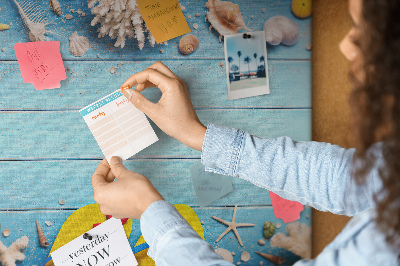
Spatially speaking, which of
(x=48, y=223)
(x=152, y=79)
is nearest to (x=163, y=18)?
(x=152, y=79)

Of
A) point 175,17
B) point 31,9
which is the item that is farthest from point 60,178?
point 175,17

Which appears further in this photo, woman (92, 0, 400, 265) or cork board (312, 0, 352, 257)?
cork board (312, 0, 352, 257)

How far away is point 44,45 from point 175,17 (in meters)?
0.38

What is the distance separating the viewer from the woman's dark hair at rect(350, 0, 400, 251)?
394 mm

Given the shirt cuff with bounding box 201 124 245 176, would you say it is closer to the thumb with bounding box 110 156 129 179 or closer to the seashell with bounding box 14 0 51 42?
the thumb with bounding box 110 156 129 179

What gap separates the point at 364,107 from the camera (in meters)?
0.43

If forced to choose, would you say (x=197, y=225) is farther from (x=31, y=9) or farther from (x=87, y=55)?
(x=31, y=9)

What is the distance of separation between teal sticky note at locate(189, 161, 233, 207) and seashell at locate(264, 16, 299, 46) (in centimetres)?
45

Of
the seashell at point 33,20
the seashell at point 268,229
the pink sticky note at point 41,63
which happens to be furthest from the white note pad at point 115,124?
the seashell at point 268,229

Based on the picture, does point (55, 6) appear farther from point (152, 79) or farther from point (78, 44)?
point (152, 79)

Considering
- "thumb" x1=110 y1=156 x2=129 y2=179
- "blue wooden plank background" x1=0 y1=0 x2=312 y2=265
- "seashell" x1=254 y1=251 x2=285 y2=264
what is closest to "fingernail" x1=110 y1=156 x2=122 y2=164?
"thumb" x1=110 y1=156 x2=129 y2=179

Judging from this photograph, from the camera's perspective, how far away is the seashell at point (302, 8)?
93 cm

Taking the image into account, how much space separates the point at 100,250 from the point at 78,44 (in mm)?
603

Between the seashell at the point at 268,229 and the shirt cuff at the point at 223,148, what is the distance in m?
0.35
